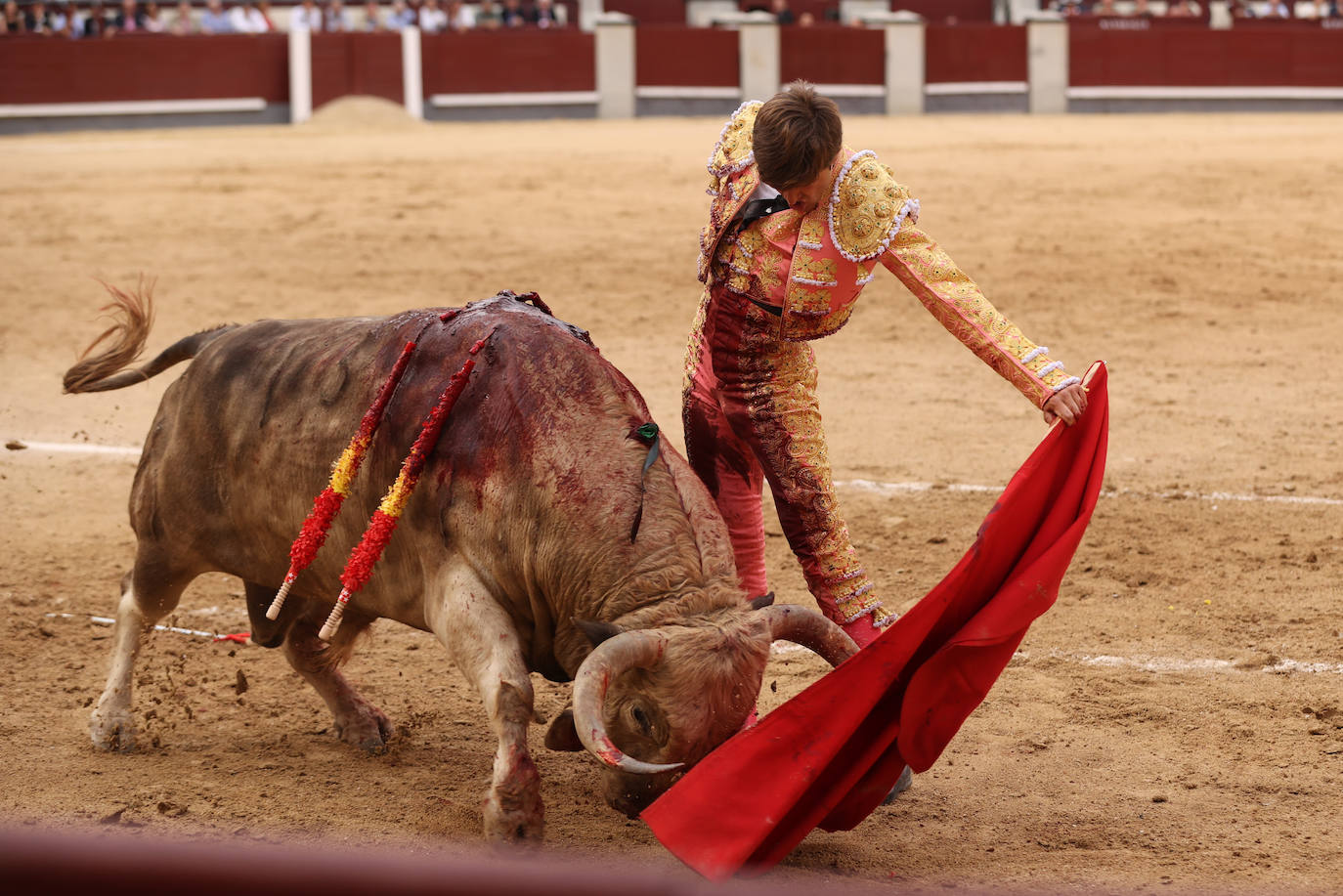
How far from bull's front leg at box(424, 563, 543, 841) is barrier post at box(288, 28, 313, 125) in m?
15.1

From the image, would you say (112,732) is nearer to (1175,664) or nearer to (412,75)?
(1175,664)

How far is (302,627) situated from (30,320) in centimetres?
566

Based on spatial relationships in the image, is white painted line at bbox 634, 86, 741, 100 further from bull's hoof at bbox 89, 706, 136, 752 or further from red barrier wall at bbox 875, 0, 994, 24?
bull's hoof at bbox 89, 706, 136, 752

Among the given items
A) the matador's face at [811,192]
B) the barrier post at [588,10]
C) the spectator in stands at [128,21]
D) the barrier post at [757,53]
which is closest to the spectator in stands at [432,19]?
the barrier post at [588,10]

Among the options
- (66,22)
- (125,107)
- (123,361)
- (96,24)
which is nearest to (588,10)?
(96,24)

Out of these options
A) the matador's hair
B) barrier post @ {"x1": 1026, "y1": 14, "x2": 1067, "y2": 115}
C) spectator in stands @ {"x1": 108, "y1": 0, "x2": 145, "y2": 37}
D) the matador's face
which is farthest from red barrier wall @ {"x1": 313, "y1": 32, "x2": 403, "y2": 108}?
the matador's hair

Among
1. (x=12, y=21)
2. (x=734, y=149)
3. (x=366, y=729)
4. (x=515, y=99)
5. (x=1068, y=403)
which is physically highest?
(x=12, y=21)

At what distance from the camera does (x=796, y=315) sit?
10.3 feet

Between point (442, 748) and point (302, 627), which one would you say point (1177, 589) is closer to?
point (442, 748)

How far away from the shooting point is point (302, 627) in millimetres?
3662

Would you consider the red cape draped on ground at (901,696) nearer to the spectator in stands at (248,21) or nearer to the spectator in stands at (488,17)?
the spectator in stands at (488,17)

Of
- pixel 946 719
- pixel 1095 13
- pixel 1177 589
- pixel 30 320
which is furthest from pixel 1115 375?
pixel 1095 13

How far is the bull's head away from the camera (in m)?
2.59

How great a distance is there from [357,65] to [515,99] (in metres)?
1.79
